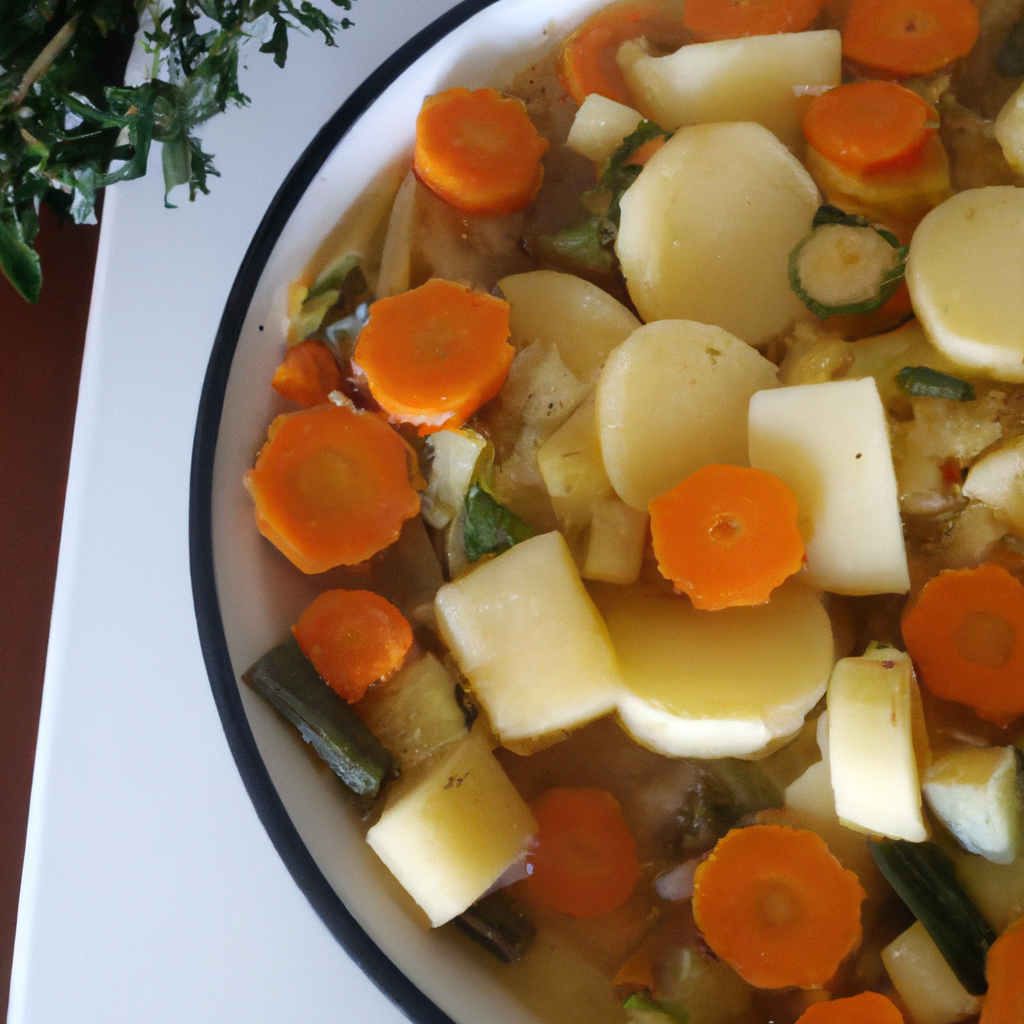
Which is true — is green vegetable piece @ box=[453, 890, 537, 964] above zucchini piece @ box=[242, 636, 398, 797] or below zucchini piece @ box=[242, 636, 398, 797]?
below

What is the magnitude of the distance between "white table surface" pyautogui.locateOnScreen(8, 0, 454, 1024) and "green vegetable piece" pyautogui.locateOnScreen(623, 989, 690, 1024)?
0.35 metres

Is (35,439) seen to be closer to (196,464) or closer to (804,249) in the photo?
(196,464)

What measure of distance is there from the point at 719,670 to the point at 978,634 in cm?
23

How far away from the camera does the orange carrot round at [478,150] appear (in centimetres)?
92

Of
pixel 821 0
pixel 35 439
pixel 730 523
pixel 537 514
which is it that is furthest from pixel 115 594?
pixel 821 0

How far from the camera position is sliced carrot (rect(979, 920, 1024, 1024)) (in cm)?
68

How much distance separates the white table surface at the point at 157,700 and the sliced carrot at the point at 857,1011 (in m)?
0.49

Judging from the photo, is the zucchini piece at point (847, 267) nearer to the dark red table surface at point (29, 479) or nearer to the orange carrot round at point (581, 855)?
the orange carrot round at point (581, 855)

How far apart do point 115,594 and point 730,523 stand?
76 centimetres

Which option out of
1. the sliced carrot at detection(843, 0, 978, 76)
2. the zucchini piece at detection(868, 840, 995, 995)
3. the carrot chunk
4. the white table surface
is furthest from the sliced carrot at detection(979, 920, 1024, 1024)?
the sliced carrot at detection(843, 0, 978, 76)

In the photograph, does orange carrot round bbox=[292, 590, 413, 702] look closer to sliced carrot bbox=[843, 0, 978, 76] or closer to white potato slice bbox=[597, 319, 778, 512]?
white potato slice bbox=[597, 319, 778, 512]

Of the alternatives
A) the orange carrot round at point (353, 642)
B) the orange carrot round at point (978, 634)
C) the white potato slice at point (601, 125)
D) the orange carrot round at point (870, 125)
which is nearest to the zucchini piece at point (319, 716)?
the orange carrot round at point (353, 642)

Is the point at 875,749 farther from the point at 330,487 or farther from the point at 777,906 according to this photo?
the point at 330,487

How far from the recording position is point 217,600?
781 mm
